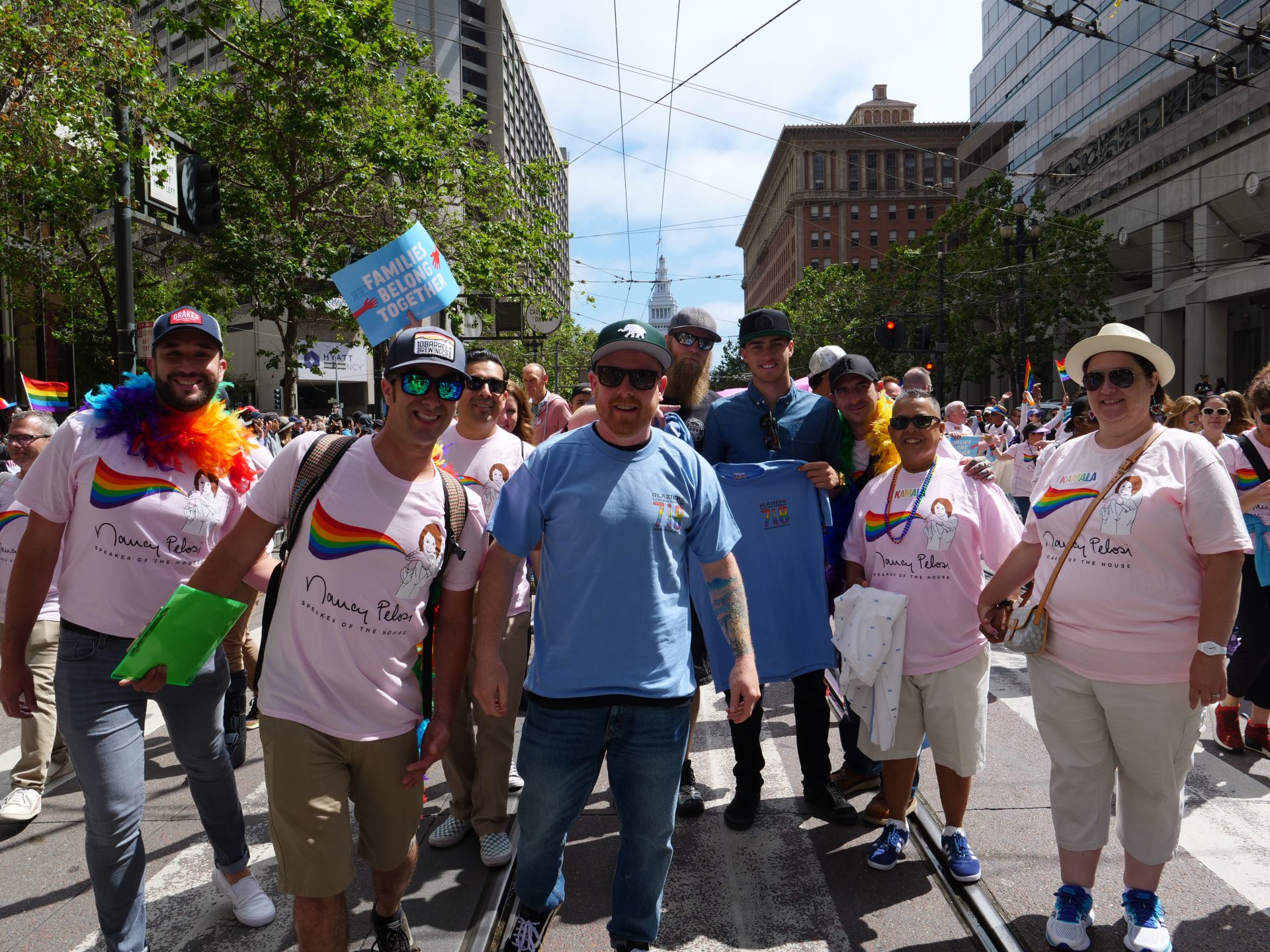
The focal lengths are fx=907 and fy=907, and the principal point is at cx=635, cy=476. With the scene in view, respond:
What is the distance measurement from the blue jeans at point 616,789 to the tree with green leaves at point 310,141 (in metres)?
14.4

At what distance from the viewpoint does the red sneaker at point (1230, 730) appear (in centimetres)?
507

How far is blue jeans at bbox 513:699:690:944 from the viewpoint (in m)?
2.75

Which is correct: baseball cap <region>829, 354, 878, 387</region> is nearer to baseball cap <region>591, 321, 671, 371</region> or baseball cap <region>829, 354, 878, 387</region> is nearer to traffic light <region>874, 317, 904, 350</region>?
baseball cap <region>591, 321, 671, 371</region>

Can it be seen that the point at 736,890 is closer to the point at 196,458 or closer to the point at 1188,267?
the point at 196,458

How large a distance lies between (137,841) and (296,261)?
16.3 metres

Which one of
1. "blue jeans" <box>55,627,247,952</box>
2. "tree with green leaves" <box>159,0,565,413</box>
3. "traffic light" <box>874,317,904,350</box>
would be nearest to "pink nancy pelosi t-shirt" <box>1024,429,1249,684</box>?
"blue jeans" <box>55,627,247,952</box>

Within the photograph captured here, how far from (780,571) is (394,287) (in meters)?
2.28

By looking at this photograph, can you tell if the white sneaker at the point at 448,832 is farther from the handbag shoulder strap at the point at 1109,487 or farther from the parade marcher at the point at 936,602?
the handbag shoulder strap at the point at 1109,487

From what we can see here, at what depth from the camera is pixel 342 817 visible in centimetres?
262

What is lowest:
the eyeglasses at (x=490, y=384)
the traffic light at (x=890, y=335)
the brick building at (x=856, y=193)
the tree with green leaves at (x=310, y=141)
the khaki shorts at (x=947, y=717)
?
the khaki shorts at (x=947, y=717)

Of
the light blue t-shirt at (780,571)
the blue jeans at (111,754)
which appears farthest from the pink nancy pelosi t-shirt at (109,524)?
the light blue t-shirt at (780,571)

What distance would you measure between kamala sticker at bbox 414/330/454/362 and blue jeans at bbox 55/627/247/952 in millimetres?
1434

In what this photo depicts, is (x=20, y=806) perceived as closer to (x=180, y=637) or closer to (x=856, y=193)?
(x=180, y=637)


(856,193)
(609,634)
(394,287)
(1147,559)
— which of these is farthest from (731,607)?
(856,193)
